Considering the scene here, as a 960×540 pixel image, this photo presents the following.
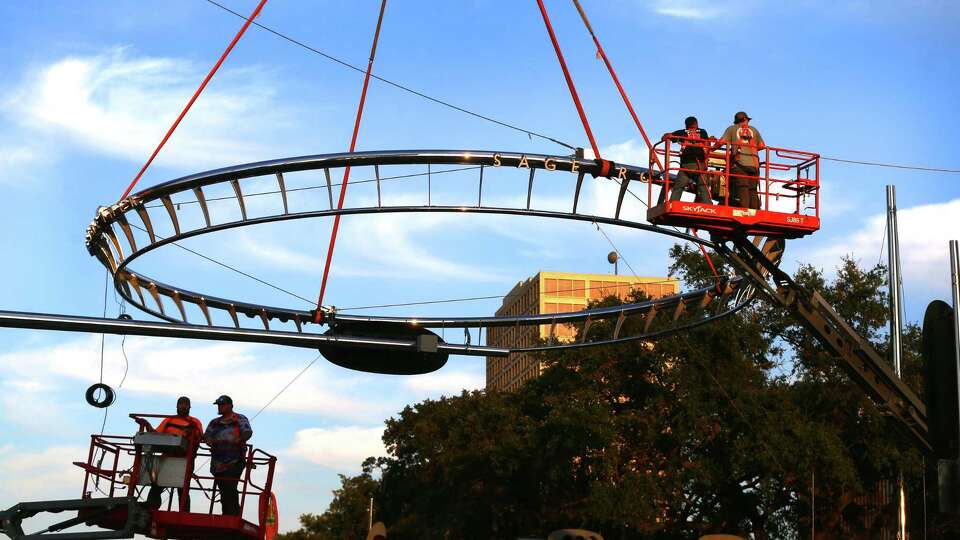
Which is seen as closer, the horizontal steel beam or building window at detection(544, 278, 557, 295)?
A: the horizontal steel beam

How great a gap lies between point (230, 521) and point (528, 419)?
130ft

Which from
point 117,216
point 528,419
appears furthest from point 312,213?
point 528,419

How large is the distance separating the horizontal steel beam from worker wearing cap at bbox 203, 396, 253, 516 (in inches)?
158

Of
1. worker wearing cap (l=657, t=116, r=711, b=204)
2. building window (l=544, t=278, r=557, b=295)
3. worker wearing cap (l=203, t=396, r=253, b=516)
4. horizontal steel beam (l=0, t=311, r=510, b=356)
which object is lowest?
worker wearing cap (l=203, t=396, r=253, b=516)

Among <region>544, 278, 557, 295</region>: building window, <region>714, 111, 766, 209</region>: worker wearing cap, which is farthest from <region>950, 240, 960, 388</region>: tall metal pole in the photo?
<region>544, 278, 557, 295</region>: building window

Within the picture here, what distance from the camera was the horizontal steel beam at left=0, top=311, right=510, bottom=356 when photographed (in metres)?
19.6

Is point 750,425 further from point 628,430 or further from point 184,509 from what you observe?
point 184,509

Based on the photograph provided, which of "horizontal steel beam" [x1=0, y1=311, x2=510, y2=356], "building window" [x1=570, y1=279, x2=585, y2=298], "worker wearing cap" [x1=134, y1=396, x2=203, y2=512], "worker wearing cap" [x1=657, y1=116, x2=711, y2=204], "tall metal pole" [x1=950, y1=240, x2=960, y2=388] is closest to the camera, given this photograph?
"tall metal pole" [x1=950, y1=240, x2=960, y2=388]

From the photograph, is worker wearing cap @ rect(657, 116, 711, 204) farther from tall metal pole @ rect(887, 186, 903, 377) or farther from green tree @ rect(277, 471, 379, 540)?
green tree @ rect(277, 471, 379, 540)

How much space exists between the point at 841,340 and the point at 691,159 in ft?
14.7

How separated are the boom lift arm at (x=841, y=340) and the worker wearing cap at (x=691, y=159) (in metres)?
1.02

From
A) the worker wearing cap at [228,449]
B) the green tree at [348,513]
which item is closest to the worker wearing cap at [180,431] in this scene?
the worker wearing cap at [228,449]

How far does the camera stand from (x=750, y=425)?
1848 inches

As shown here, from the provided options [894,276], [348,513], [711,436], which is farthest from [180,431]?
[348,513]
